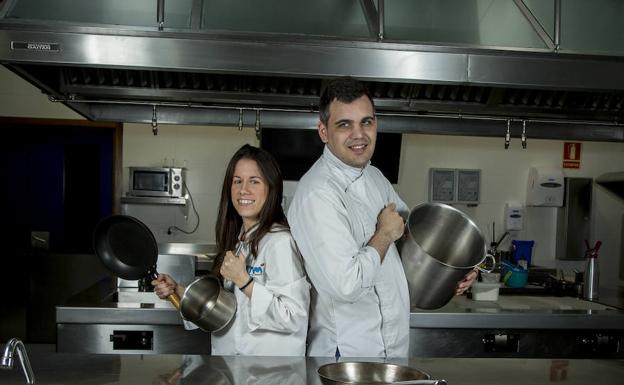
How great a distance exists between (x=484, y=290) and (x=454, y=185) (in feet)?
8.28

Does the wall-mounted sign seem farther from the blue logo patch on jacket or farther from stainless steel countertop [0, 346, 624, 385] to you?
the blue logo patch on jacket

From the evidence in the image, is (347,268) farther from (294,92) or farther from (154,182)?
(154,182)

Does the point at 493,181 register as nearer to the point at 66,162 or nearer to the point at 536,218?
the point at 536,218

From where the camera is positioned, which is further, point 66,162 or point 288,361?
point 66,162

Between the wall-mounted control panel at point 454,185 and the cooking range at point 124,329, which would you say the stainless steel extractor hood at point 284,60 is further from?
the wall-mounted control panel at point 454,185

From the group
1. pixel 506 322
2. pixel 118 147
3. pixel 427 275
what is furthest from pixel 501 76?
pixel 118 147

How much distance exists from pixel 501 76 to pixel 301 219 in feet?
3.65

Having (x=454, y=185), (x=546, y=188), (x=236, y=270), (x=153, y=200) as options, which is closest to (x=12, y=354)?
(x=236, y=270)

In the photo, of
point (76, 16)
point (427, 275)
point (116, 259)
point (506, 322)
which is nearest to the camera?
point (427, 275)

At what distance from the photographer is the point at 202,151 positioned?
5660 millimetres

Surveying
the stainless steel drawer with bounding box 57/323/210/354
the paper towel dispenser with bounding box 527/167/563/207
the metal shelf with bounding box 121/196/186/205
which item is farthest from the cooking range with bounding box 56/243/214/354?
the paper towel dispenser with bounding box 527/167/563/207

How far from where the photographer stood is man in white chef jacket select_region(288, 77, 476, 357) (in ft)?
6.11

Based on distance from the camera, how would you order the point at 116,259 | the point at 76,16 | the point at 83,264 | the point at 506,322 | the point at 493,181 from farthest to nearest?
the point at 493,181, the point at 83,264, the point at 506,322, the point at 76,16, the point at 116,259

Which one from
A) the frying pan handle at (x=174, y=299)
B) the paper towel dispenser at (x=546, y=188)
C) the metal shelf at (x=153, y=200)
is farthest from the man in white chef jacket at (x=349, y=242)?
the paper towel dispenser at (x=546, y=188)
